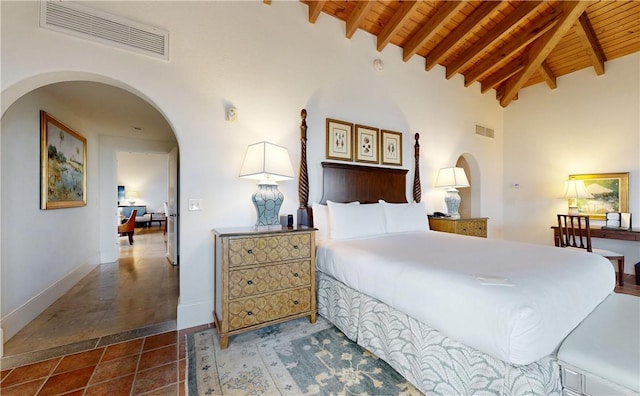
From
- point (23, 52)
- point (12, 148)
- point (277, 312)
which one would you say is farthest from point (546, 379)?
point (12, 148)

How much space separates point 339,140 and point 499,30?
270 centimetres

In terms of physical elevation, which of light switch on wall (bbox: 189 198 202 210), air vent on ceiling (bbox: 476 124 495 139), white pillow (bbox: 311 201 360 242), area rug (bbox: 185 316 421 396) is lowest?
area rug (bbox: 185 316 421 396)

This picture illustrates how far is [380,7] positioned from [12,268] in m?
4.60

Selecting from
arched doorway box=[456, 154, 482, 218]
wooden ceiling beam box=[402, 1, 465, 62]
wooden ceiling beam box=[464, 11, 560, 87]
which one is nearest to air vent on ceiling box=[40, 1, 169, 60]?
wooden ceiling beam box=[402, 1, 465, 62]

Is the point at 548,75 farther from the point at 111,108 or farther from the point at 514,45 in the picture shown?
the point at 111,108

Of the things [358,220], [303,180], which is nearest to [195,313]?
[303,180]

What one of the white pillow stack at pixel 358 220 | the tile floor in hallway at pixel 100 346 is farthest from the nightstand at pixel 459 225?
the tile floor in hallway at pixel 100 346

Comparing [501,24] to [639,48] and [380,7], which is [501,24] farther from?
[639,48]

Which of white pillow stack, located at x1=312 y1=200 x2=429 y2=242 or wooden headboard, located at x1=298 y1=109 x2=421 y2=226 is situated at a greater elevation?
wooden headboard, located at x1=298 y1=109 x2=421 y2=226

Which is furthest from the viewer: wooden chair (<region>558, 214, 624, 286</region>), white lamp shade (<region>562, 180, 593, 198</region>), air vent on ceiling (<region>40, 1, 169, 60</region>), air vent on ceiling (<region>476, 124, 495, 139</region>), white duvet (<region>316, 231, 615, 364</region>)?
air vent on ceiling (<region>476, 124, 495, 139</region>)

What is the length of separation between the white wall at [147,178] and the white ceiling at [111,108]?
6035 millimetres

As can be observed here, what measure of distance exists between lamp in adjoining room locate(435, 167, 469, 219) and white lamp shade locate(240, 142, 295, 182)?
270 cm

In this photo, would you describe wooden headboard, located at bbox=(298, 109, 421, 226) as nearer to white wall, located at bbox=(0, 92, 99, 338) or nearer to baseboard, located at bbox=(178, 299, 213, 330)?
baseboard, located at bbox=(178, 299, 213, 330)

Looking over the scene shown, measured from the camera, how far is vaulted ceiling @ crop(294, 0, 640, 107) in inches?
122
